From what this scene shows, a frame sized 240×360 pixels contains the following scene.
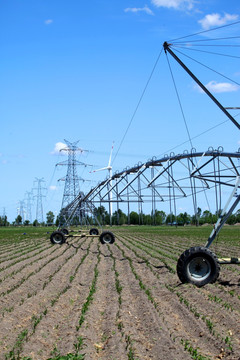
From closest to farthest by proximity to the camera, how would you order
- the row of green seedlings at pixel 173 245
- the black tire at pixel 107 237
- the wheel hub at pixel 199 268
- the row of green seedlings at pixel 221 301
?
the row of green seedlings at pixel 221 301
the wheel hub at pixel 199 268
the row of green seedlings at pixel 173 245
the black tire at pixel 107 237

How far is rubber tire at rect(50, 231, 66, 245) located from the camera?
29.6 metres

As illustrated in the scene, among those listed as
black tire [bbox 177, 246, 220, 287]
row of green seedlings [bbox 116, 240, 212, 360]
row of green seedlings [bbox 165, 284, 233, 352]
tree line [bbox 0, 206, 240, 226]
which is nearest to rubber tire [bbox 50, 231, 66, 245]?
row of green seedlings [bbox 116, 240, 212, 360]

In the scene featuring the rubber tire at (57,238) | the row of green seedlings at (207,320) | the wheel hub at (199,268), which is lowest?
the row of green seedlings at (207,320)

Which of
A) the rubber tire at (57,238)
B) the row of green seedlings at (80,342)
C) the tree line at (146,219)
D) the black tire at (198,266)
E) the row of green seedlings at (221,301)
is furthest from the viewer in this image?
the tree line at (146,219)

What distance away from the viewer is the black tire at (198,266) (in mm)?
11156

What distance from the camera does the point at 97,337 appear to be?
7.25m

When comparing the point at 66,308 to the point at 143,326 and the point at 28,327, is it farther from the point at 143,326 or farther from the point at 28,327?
the point at 143,326

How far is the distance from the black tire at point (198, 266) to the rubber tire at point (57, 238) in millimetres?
19016

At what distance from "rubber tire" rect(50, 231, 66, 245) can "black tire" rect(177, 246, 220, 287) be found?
19.0m

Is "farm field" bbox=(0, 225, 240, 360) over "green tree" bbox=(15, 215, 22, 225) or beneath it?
beneath

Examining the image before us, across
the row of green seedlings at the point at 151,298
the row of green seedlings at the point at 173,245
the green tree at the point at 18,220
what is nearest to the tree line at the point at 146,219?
the green tree at the point at 18,220

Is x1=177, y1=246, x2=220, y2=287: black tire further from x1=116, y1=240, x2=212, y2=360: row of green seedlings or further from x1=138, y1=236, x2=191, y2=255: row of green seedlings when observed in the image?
x1=138, y1=236, x2=191, y2=255: row of green seedlings

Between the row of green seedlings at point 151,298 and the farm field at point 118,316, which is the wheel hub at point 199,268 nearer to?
the farm field at point 118,316

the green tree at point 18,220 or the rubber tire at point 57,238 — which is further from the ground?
the green tree at point 18,220
